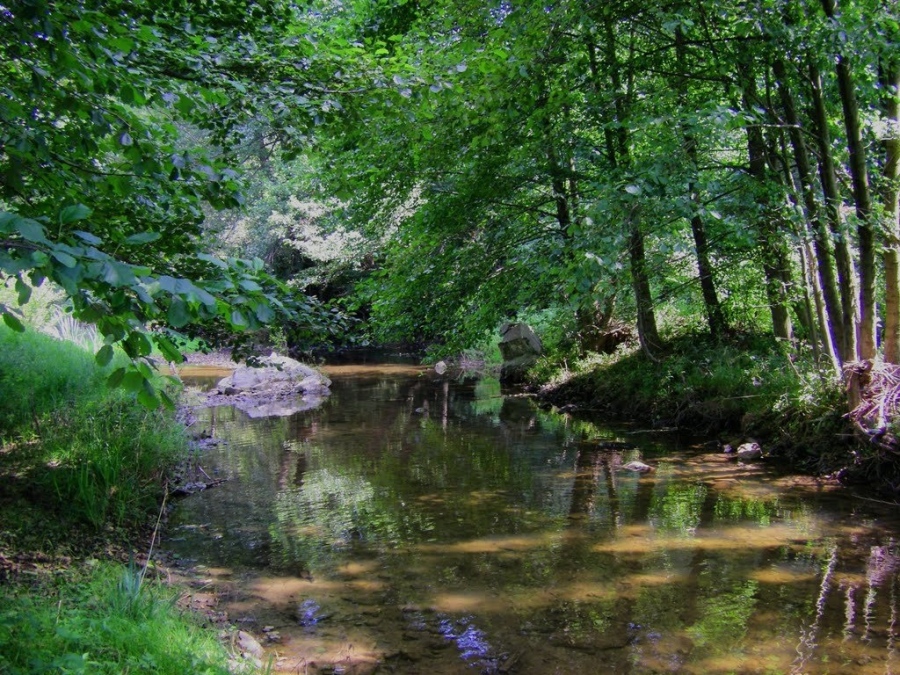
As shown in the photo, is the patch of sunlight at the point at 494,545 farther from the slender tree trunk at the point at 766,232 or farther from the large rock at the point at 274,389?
the large rock at the point at 274,389

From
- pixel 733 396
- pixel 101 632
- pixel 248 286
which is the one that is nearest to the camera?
pixel 248 286

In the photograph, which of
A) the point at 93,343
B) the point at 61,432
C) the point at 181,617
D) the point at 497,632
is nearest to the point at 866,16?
the point at 497,632

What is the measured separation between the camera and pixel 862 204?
24.2 feet

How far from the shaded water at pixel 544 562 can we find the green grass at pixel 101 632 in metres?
0.77

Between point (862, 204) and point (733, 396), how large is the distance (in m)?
3.89

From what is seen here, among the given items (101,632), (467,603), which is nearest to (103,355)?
(101,632)

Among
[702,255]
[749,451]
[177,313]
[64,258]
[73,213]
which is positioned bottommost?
[749,451]

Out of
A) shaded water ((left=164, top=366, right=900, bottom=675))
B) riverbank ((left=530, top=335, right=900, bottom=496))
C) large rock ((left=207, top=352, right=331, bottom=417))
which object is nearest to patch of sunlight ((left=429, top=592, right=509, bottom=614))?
shaded water ((left=164, top=366, right=900, bottom=675))

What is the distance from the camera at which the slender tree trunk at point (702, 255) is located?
815 cm

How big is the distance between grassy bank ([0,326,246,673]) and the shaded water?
2.32ft

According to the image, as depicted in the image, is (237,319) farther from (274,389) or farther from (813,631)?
(274,389)

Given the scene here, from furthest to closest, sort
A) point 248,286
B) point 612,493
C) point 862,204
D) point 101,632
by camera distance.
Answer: point 612,493, point 862,204, point 101,632, point 248,286

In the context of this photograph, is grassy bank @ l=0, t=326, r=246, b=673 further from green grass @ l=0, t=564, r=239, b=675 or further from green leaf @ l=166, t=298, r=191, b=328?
green leaf @ l=166, t=298, r=191, b=328

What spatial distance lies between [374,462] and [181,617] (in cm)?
556
